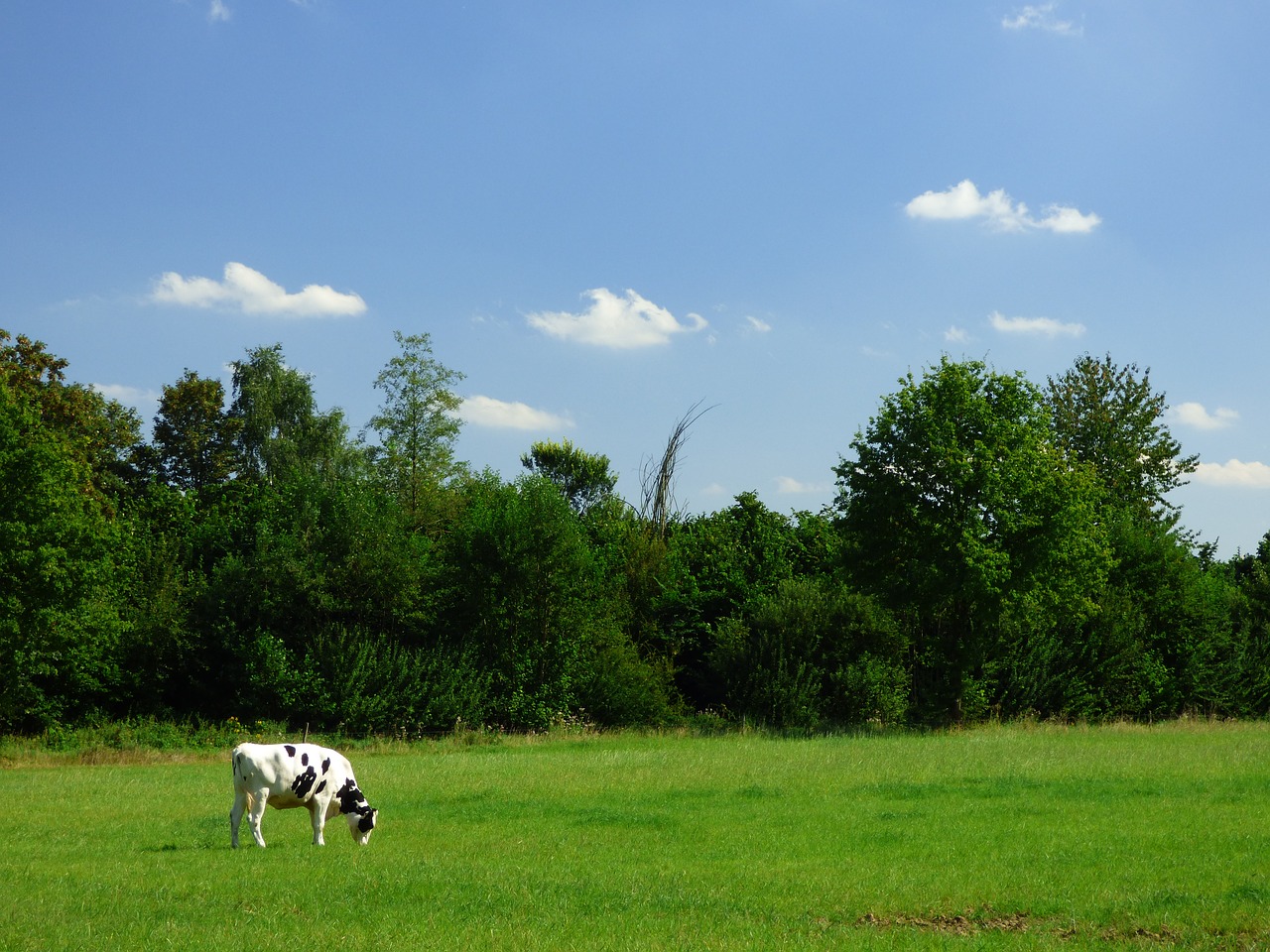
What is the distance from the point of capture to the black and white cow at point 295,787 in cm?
1655

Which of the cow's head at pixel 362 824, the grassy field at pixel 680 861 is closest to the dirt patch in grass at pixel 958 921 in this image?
the grassy field at pixel 680 861

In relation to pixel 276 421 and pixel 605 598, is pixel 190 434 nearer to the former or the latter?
pixel 276 421

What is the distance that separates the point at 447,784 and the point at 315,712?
16265 mm

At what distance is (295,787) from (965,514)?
28.0m

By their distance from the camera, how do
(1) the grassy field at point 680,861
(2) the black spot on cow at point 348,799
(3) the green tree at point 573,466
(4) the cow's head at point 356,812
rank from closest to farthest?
(1) the grassy field at point 680,861 < (4) the cow's head at point 356,812 < (2) the black spot on cow at point 348,799 < (3) the green tree at point 573,466

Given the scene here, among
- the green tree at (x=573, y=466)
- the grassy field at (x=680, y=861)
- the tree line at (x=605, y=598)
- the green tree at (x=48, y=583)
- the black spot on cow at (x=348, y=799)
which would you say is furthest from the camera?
the green tree at (x=573, y=466)

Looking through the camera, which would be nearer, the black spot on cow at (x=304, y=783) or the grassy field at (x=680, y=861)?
the grassy field at (x=680, y=861)

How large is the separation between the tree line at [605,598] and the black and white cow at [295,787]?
66.3 feet

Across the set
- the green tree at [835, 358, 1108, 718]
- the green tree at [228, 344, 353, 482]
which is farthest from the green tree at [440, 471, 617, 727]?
the green tree at [228, 344, 353, 482]

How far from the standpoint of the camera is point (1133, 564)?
50.8 metres

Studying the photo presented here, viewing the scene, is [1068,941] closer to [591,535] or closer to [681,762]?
[681,762]

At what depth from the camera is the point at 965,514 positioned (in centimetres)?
3903

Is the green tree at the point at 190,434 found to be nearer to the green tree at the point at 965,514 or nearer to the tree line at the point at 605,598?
the tree line at the point at 605,598

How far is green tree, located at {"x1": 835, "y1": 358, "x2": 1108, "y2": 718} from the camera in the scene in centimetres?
3862
